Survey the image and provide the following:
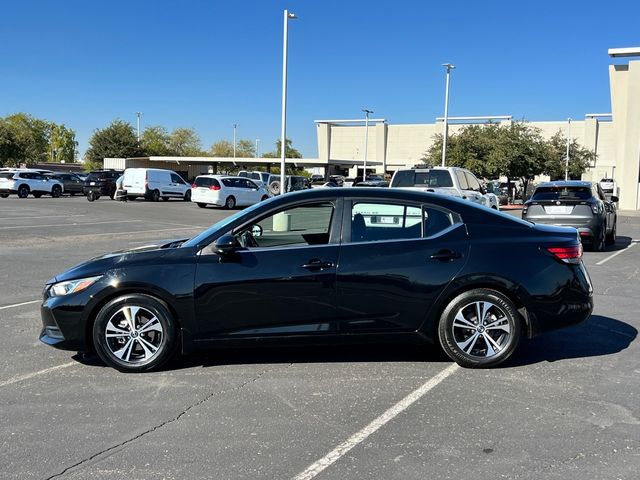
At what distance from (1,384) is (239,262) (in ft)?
7.04

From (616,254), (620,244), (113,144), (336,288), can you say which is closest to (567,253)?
(336,288)

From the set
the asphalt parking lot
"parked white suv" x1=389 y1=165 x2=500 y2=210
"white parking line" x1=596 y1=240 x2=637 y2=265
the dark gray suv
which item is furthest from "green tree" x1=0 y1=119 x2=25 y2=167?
the asphalt parking lot

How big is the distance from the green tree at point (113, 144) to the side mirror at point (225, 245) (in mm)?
83898

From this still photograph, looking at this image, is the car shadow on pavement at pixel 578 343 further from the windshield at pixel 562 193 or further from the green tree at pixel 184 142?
the green tree at pixel 184 142

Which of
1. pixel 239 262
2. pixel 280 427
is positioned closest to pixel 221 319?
pixel 239 262

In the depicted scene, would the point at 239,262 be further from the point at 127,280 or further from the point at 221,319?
the point at 127,280

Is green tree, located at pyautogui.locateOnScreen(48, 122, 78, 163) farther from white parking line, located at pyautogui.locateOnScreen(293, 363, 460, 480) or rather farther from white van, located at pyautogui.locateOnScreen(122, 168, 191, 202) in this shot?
white parking line, located at pyautogui.locateOnScreen(293, 363, 460, 480)

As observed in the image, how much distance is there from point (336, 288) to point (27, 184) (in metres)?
37.2

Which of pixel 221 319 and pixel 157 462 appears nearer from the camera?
pixel 157 462

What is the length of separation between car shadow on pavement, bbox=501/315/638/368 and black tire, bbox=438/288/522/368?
0.24m

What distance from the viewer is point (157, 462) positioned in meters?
3.58

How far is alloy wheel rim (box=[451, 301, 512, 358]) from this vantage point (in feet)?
17.1

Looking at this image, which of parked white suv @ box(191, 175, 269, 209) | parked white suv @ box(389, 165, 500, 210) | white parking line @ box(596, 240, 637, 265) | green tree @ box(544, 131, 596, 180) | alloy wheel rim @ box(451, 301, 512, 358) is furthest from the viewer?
green tree @ box(544, 131, 596, 180)

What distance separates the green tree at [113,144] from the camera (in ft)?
275
